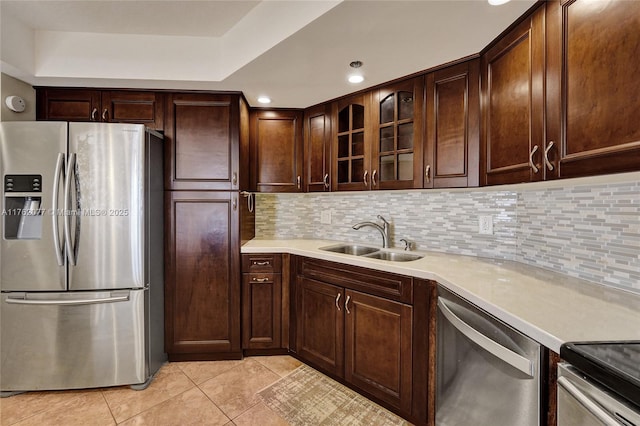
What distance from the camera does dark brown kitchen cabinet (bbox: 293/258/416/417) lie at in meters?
1.58

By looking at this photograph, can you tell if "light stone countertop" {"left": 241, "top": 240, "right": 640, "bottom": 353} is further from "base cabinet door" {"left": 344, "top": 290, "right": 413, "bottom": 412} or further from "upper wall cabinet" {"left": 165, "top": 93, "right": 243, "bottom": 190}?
"upper wall cabinet" {"left": 165, "top": 93, "right": 243, "bottom": 190}

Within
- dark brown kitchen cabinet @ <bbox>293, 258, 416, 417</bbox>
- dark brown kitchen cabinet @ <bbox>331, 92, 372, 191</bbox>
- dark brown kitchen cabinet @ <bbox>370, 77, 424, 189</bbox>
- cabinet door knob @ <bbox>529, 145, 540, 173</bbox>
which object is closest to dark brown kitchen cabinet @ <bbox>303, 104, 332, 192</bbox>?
dark brown kitchen cabinet @ <bbox>331, 92, 372, 191</bbox>

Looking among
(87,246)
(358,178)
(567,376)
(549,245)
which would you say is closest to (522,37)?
(549,245)

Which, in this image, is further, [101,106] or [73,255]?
[101,106]

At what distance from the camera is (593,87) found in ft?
3.07

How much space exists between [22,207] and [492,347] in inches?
107

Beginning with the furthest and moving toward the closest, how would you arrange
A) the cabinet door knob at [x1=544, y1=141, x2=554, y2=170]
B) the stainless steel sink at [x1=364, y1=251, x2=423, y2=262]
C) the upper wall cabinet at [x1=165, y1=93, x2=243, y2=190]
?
the upper wall cabinet at [x1=165, y1=93, x2=243, y2=190], the stainless steel sink at [x1=364, y1=251, x2=423, y2=262], the cabinet door knob at [x1=544, y1=141, x2=554, y2=170]

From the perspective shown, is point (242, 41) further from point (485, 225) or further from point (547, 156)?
point (485, 225)

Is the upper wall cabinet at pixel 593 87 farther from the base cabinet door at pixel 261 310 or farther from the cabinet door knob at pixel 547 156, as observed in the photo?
the base cabinet door at pixel 261 310

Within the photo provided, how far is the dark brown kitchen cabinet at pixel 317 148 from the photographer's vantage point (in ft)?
7.72

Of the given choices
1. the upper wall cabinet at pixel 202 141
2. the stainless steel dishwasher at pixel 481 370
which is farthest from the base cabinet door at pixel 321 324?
the upper wall cabinet at pixel 202 141

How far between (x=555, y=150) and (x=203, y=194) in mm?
2145

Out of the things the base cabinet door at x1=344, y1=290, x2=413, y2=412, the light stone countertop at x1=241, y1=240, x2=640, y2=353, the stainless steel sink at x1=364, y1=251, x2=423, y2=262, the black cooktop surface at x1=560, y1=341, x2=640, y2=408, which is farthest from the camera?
the stainless steel sink at x1=364, y1=251, x2=423, y2=262

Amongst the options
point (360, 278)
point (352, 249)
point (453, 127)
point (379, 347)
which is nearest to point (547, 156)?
point (453, 127)
